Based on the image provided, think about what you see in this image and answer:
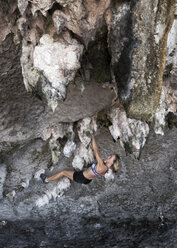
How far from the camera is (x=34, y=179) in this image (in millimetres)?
5055

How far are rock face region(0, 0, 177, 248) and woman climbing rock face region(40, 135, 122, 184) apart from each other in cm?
14

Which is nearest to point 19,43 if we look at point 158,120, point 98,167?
point 158,120

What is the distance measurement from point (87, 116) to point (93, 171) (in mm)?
1129

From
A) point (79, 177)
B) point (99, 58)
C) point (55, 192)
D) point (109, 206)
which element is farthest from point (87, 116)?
point (109, 206)

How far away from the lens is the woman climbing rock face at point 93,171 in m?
4.39

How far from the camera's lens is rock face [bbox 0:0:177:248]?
2506mm

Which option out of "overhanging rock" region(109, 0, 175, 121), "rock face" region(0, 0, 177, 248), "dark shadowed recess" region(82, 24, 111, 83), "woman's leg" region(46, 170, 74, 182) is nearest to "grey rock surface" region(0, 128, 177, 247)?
"rock face" region(0, 0, 177, 248)

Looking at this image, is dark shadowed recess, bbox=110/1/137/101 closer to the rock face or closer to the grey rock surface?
the rock face

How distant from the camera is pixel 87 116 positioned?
402 centimetres

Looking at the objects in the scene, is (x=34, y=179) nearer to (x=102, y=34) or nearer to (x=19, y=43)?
(x=19, y=43)

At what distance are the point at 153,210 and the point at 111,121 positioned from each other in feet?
7.54

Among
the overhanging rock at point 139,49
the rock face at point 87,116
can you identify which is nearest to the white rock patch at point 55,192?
the rock face at point 87,116

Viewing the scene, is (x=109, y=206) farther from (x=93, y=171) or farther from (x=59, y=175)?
(x=59, y=175)

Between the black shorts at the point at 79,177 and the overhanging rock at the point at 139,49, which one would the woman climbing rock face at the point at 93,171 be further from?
the overhanging rock at the point at 139,49
